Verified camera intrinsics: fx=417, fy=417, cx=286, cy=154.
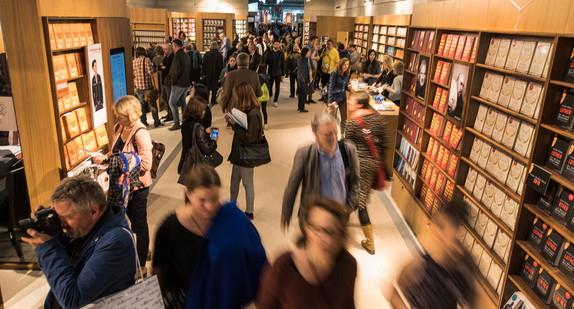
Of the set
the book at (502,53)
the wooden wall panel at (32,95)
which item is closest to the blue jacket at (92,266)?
the wooden wall panel at (32,95)

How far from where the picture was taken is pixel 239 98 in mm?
4332

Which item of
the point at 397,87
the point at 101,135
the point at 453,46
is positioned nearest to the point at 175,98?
the point at 101,135

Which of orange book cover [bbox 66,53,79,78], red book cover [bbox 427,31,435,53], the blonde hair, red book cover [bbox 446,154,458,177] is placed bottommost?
red book cover [bbox 446,154,458,177]

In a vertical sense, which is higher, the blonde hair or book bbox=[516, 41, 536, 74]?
book bbox=[516, 41, 536, 74]

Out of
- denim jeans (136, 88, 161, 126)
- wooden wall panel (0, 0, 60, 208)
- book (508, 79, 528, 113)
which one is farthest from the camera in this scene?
denim jeans (136, 88, 161, 126)

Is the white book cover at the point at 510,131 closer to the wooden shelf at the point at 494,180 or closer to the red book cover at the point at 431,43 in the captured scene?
the wooden shelf at the point at 494,180

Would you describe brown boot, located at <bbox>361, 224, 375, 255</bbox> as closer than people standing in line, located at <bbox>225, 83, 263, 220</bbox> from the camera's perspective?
Yes

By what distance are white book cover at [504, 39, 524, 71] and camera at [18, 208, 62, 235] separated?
9.93 ft

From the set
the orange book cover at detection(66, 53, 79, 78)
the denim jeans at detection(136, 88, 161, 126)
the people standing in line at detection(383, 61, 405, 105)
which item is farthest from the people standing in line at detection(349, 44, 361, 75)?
the orange book cover at detection(66, 53, 79, 78)

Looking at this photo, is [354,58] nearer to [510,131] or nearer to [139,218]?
[510,131]

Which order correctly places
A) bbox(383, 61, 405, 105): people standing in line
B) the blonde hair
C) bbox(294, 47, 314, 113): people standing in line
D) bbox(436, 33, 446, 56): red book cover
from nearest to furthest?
the blonde hair
bbox(436, 33, 446, 56): red book cover
bbox(383, 61, 405, 105): people standing in line
bbox(294, 47, 314, 113): people standing in line

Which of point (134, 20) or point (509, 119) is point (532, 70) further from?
point (134, 20)

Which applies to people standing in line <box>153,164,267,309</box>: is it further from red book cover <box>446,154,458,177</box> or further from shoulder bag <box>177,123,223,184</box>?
red book cover <box>446,154,458,177</box>

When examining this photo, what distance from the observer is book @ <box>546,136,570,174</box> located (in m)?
2.43
